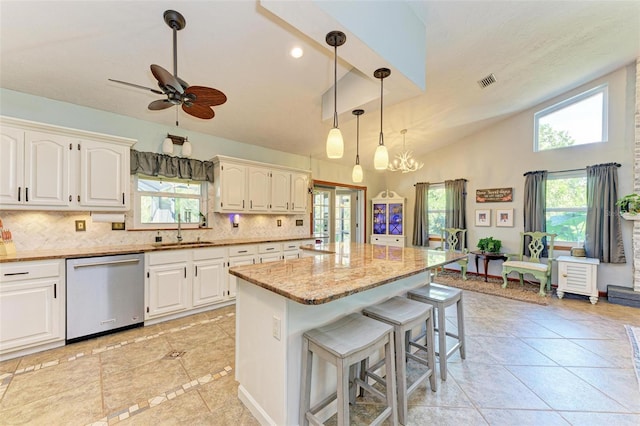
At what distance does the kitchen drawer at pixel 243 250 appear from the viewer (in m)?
3.68

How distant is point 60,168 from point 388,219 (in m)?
5.84

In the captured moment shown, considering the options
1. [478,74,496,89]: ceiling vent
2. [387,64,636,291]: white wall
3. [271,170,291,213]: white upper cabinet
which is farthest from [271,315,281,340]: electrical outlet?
[387,64,636,291]: white wall

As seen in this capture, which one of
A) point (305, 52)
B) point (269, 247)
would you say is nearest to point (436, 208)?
point (269, 247)

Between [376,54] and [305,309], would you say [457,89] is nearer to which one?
[376,54]

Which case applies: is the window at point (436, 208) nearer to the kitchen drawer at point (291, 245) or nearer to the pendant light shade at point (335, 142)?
the kitchen drawer at point (291, 245)

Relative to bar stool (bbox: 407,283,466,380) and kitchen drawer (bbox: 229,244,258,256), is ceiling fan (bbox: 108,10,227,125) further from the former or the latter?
bar stool (bbox: 407,283,466,380)

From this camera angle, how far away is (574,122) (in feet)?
15.2

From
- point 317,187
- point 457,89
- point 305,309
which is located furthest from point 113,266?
point 457,89

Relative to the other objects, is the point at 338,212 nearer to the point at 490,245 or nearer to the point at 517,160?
the point at 490,245

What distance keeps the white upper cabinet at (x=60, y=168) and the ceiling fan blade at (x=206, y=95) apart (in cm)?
155

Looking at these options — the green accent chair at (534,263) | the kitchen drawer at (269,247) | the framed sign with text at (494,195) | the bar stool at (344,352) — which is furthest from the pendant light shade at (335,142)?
the framed sign with text at (494,195)

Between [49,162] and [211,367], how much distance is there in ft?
8.46

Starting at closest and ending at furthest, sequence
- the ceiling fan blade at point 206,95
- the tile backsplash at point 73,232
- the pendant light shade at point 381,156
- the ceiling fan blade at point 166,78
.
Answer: the ceiling fan blade at point 166,78 < the ceiling fan blade at point 206,95 < the pendant light shade at point 381,156 < the tile backsplash at point 73,232

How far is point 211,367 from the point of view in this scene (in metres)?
2.26
